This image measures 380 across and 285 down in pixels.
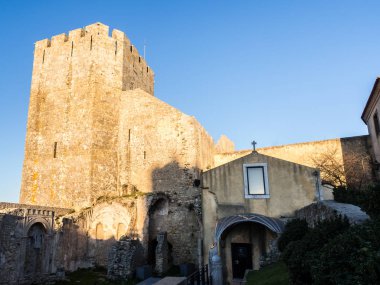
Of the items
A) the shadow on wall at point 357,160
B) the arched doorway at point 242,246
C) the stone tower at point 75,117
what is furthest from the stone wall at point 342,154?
the stone tower at point 75,117

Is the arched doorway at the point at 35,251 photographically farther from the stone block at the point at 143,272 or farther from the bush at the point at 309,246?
the bush at the point at 309,246

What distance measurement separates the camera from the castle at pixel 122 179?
1658cm

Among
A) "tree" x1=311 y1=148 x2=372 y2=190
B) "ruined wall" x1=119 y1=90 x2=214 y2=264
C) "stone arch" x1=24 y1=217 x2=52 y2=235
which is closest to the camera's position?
"stone arch" x1=24 y1=217 x2=52 y2=235

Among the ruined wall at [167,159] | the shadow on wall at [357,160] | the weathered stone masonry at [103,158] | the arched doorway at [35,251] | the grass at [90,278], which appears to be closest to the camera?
the grass at [90,278]

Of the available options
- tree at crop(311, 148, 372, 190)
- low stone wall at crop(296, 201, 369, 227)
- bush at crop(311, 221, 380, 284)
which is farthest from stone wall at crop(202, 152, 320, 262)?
bush at crop(311, 221, 380, 284)

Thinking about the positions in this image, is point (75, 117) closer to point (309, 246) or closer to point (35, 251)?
point (35, 251)

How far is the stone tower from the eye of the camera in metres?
22.9

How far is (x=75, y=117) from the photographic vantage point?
2403 centimetres

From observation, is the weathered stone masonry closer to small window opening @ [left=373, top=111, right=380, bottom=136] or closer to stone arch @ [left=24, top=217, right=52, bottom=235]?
stone arch @ [left=24, top=217, right=52, bottom=235]

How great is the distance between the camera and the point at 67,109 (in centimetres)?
2439

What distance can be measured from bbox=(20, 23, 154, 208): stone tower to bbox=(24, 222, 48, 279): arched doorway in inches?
152

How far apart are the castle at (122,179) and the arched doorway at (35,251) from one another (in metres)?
0.06

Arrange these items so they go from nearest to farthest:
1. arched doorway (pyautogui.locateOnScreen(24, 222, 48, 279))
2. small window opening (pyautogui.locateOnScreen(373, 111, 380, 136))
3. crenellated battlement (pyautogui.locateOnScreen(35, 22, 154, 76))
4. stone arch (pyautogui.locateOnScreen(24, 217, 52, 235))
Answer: stone arch (pyautogui.locateOnScreen(24, 217, 52, 235))
arched doorway (pyautogui.locateOnScreen(24, 222, 48, 279))
small window opening (pyautogui.locateOnScreen(373, 111, 380, 136))
crenellated battlement (pyautogui.locateOnScreen(35, 22, 154, 76))

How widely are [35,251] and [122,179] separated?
318 inches
